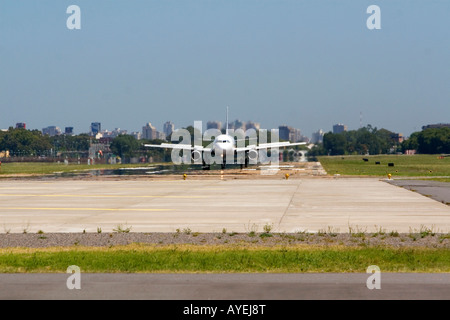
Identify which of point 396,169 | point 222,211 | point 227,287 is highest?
point 227,287

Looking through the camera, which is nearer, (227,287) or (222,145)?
(227,287)

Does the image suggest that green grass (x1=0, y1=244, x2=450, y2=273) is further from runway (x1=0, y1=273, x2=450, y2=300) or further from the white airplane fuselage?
the white airplane fuselage

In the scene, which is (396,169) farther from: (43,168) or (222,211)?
(222,211)

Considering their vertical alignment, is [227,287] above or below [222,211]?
above

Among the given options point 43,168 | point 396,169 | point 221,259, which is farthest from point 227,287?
point 43,168

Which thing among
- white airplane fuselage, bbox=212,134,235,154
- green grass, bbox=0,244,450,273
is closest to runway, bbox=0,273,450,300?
green grass, bbox=0,244,450,273

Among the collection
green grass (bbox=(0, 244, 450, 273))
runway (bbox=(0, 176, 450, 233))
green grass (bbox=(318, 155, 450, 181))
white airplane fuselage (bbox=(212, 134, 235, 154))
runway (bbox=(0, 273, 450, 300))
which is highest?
white airplane fuselage (bbox=(212, 134, 235, 154))
